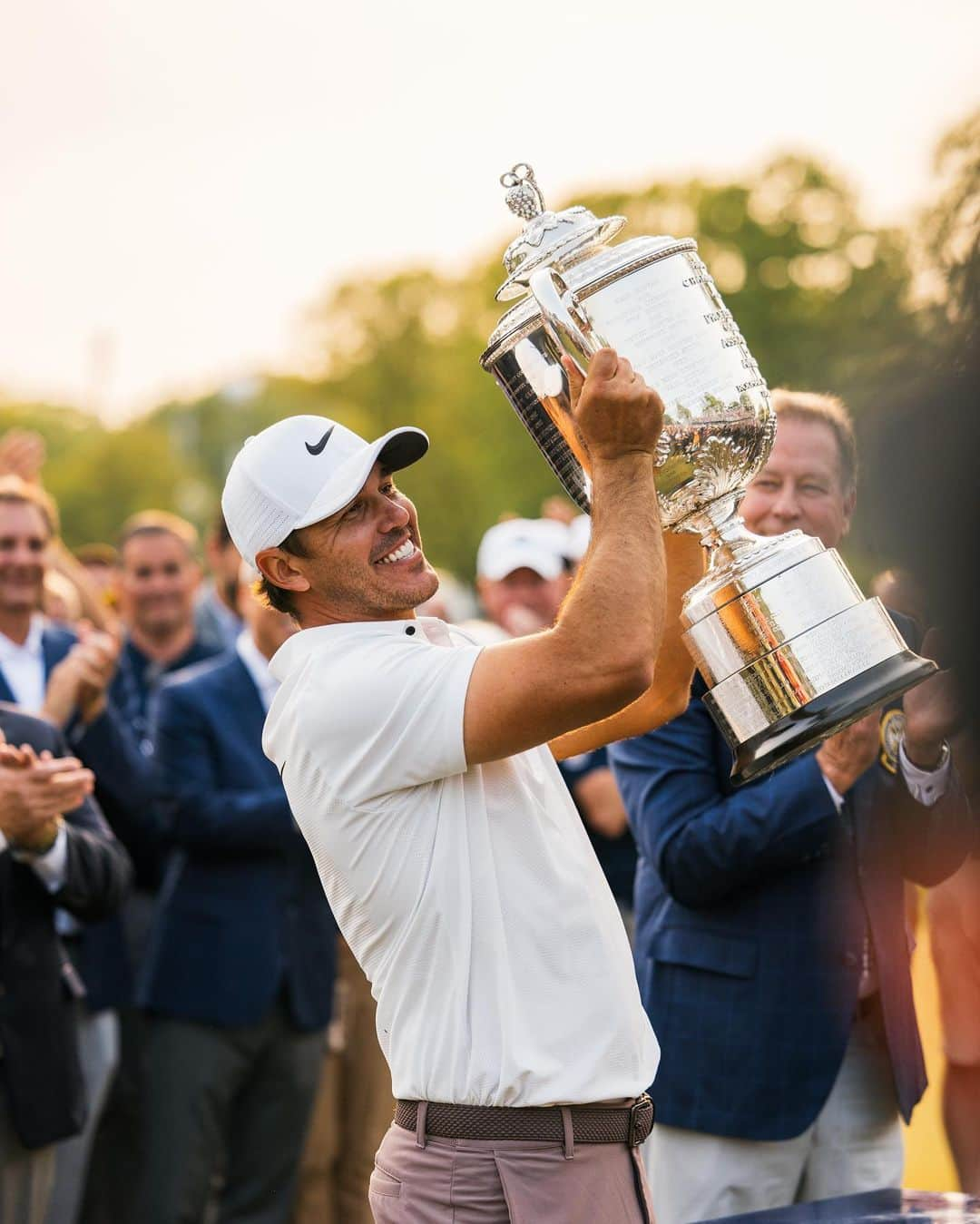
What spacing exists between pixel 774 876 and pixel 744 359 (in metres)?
1.54

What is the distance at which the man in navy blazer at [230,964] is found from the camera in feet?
17.9

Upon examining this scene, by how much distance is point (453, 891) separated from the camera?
2.73 metres

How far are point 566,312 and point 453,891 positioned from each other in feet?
3.12

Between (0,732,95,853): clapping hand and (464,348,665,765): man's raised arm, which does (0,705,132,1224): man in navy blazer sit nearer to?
(0,732,95,853): clapping hand

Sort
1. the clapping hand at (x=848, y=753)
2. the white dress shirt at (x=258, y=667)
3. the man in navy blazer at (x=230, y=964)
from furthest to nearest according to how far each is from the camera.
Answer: the white dress shirt at (x=258, y=667) < the man in navy blazer at (x=230, y=964) < the clapping hand at (x=848, y=753)

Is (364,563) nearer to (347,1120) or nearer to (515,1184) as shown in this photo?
(515,1184)

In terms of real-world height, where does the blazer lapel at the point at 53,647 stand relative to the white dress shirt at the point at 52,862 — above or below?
above

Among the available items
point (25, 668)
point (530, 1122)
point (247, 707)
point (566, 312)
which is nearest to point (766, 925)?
point (530, 1122)

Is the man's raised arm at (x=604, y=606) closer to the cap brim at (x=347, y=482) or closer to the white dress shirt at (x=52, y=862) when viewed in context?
the cap brim at (x=347, y=482)

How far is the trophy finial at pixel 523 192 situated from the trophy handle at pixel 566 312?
186 mm

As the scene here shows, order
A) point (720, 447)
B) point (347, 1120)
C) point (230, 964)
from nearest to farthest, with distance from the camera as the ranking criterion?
point (720, 447) < point (230, 964) < point (347, 1120)

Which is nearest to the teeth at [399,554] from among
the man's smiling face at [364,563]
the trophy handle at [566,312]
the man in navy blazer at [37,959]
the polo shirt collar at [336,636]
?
the man's smiling face at [364,563]

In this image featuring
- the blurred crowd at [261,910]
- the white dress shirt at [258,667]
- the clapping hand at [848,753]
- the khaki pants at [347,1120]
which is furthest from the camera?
the khaki pants at [347,1120]

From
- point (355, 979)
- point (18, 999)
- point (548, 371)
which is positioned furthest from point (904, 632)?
point (355, 979)
